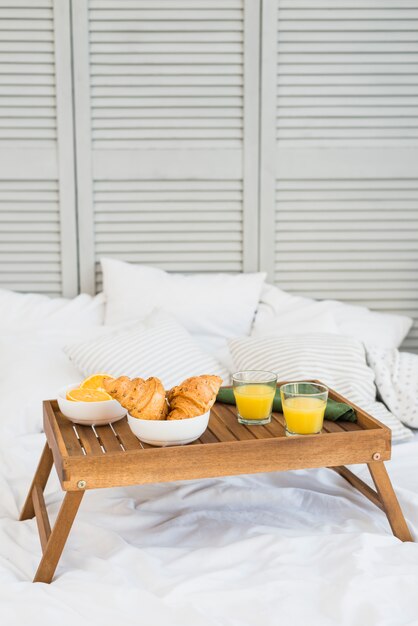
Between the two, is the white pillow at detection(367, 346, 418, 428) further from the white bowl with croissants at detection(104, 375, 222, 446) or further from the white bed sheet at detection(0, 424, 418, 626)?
the white bowl with croissants at detection(104, 375, 222, 446)

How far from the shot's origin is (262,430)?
4.78 feet

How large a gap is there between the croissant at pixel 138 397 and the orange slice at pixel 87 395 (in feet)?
0.38

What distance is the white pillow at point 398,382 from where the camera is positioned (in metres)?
1.96

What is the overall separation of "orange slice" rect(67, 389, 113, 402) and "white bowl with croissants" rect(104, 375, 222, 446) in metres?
0.11

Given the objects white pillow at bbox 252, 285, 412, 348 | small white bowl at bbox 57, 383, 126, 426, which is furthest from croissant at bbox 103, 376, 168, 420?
white pillow at bbox 252, 285, 412, 348

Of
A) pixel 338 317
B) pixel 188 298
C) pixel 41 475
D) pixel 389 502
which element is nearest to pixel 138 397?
pixel 41 475

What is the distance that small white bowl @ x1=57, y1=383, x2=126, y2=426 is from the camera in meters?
1.45

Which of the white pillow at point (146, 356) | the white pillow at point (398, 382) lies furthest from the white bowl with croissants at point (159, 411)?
the white pillow at point (398, 382)

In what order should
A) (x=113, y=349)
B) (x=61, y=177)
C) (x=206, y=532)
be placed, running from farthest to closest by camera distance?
(x=61, y=177), (x=113, y=349), (x=206, y=532)

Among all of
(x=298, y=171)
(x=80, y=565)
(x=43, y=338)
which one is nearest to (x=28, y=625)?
(x=80, y=565)

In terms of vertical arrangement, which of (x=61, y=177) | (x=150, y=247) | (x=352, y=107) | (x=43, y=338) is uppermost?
(x=352, y=107)

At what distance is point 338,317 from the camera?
2434 millimetres

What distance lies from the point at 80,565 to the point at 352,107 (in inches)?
73.5

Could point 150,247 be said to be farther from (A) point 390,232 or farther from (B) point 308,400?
(B) point 308,400
